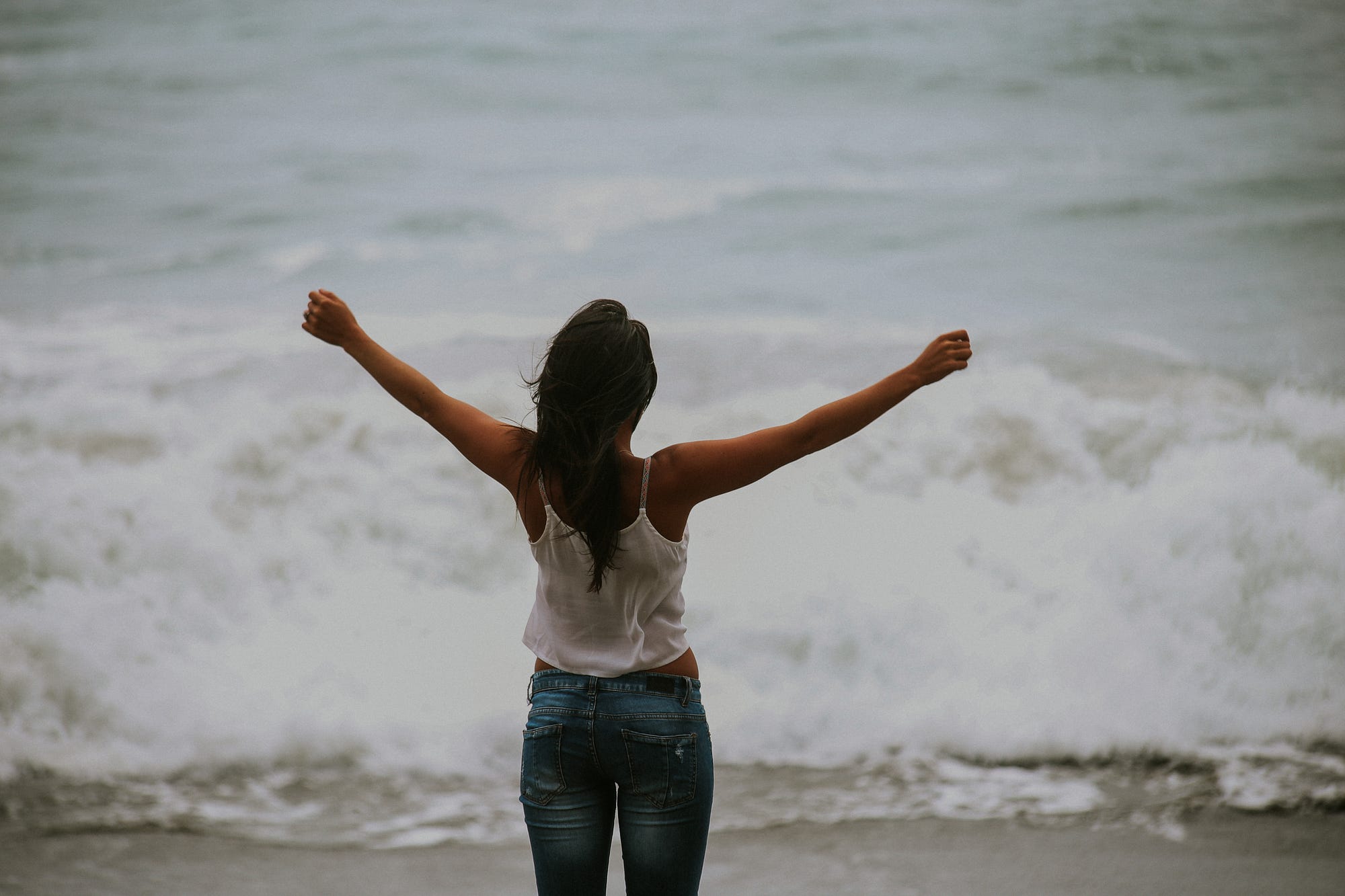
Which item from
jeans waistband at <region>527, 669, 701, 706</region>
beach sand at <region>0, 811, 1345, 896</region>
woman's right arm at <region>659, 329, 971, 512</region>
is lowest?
beach sand at <region>0, 811, 1345, 896</region>

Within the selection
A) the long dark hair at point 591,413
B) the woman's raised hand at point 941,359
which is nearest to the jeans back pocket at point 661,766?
the long dark hair at point 591,413

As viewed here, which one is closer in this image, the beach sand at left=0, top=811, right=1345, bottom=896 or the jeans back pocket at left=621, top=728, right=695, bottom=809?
the jeans back pocket at left=621, top=728, right=695, bottom=809

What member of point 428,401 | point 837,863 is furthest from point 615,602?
point 837,863

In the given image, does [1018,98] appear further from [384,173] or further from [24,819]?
[24,819]

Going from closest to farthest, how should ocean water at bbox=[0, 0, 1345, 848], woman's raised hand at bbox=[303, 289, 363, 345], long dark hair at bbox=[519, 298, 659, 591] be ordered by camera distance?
1. long dark hair at bbox=[519, 298, 659, 591]
2. woman's raised hand at bbox=[303, 289, 363, 345]
3. ocean water at bbox=[0, 0, 1345, 848]

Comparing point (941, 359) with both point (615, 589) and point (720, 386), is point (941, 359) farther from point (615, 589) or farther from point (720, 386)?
point (720, 386)

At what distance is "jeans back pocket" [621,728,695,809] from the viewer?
4.53 feet

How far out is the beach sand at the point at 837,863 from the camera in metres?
2.60

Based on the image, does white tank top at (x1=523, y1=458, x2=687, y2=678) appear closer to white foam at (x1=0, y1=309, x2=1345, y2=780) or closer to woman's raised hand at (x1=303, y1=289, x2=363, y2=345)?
woman's raised hand at (x1=303, y1=289, x2=363, y2=345)

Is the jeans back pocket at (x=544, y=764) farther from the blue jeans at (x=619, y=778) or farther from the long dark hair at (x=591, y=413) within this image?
the long dark hair at (x=591, y=413)

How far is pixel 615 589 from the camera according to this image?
55.9 inches

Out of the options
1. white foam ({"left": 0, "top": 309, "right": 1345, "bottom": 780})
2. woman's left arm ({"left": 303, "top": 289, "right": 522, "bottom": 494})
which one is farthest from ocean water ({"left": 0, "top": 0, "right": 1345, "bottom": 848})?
woman's left arm ({"left": 303, "top": 289, "right": 522, "bottom": 494})

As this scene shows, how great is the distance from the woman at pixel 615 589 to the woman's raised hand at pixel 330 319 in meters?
0.28

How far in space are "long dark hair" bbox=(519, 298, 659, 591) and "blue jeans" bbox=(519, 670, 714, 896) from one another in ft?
0.51
